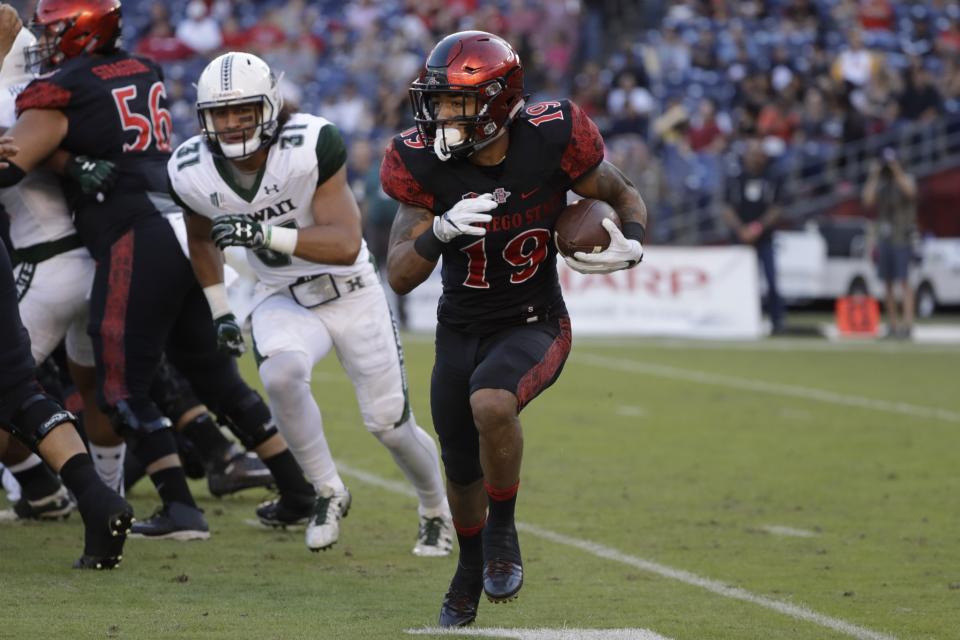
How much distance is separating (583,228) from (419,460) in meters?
1.33

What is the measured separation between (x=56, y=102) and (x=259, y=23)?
15447 millimetres

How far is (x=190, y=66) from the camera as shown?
1961 cm

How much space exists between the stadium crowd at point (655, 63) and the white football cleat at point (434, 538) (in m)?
10.7

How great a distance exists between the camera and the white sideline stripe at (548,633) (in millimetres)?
3975

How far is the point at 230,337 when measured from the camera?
5.11m

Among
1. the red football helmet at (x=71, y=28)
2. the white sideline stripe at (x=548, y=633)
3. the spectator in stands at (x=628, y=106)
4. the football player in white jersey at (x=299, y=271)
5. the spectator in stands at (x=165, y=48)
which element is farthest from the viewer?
the spectator in stands at (x=165, y=48)

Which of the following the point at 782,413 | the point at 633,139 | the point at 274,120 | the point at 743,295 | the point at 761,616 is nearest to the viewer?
the point at 761,616

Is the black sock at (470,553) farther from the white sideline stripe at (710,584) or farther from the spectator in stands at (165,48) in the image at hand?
the spectator in stands at (165,48)

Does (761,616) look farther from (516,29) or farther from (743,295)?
(516,29)

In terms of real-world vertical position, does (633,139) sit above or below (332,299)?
below

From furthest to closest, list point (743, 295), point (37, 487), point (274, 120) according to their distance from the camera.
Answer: point (743, 295) < point (37, 487) < point (274, 120)

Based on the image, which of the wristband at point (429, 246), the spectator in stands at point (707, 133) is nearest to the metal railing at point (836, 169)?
the spectator in stands at point (707, 133)

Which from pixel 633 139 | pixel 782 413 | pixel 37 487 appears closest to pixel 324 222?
pixel 37 487

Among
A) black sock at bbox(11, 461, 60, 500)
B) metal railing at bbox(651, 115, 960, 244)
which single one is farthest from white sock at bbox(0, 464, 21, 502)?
metal railing at bbox(651, 115, 960, 244)
